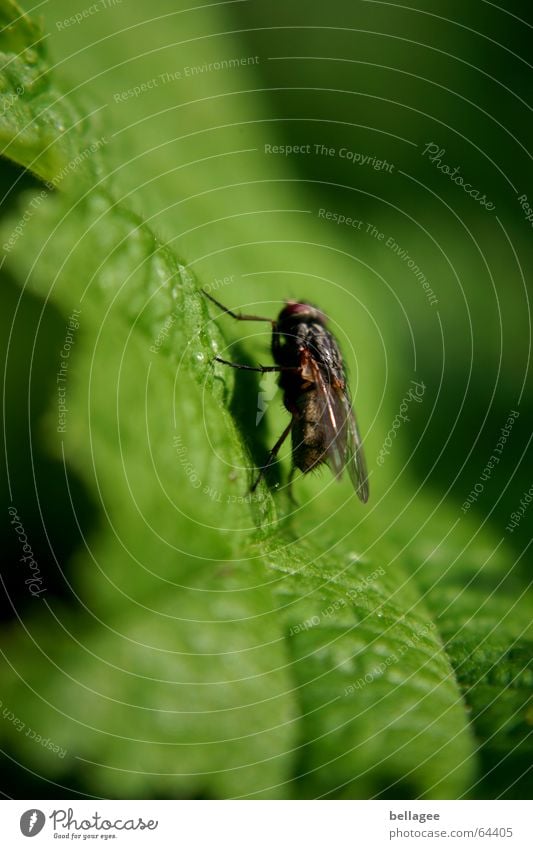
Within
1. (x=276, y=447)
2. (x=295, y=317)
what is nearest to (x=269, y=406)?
(x=276, y=447)

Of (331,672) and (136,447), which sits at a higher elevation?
(136,447)

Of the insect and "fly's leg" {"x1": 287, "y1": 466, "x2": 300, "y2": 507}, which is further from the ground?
the insect

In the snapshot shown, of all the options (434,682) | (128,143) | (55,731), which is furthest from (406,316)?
(55,731)

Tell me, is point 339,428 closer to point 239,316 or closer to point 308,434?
point 308,434

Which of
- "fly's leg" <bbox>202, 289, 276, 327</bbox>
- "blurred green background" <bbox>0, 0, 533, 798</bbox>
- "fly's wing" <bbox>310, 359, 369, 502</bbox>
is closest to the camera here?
"blurred green background" <bbox>0, 0, 533, 798</bbox>

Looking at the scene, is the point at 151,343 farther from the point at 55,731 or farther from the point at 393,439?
the point at 393,439

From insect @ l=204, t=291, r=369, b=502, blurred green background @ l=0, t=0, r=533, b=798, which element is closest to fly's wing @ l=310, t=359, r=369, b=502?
insect @ l=204, t=291, r=369, b=502

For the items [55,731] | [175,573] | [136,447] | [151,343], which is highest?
[151,343]

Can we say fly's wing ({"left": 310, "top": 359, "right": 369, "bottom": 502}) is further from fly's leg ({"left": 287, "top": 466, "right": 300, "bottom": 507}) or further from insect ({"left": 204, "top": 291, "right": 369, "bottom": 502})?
fly's leg ({"left": 287, "top": 466, "right": 300, "bottom": 507})
